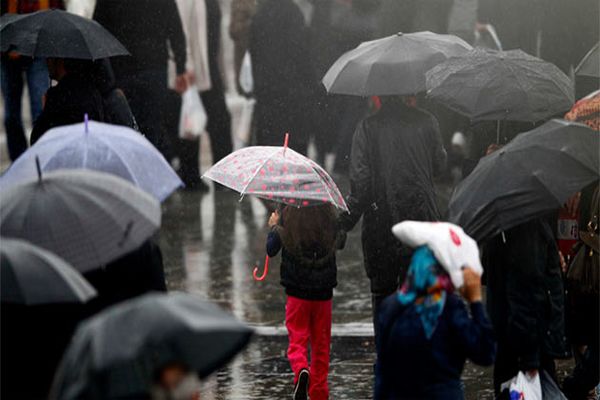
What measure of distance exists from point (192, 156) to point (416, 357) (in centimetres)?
1006

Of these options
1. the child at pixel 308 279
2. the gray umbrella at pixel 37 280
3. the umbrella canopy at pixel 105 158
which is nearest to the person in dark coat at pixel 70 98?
the child at pixel 308 279

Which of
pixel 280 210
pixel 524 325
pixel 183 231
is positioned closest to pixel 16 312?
pixel 524 325

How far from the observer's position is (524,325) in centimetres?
723

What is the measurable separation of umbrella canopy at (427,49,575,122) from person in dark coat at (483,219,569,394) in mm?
1127

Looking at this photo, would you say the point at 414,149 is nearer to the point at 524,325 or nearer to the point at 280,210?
the point at 280,210

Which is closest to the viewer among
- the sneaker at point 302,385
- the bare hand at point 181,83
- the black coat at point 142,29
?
the sneaker at point 302,385

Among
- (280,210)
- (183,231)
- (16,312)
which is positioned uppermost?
(16,312)

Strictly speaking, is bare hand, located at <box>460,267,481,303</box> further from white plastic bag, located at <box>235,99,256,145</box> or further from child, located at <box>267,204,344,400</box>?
white plastic bag, located at <box>235,99,256,145</box>

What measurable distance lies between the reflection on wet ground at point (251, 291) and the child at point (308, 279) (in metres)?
0.24

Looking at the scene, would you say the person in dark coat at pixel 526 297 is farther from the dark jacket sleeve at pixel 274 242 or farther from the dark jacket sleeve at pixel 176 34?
the dark jacket sleeve at pixel 176 34

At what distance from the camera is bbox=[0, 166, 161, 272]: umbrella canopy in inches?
223

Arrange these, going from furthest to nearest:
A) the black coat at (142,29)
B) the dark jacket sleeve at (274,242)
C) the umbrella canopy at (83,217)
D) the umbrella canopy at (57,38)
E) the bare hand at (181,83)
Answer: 1. the bare hand at (181,83)
2. the black coat at (142,29)
3. the umbrella canopy at (57,38)
4. the dark jacket sleeve at (274,242)
5. the umbrella canopy at (83,217)

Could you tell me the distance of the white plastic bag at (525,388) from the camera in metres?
7.28

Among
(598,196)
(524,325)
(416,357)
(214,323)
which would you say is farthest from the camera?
(598,196)
